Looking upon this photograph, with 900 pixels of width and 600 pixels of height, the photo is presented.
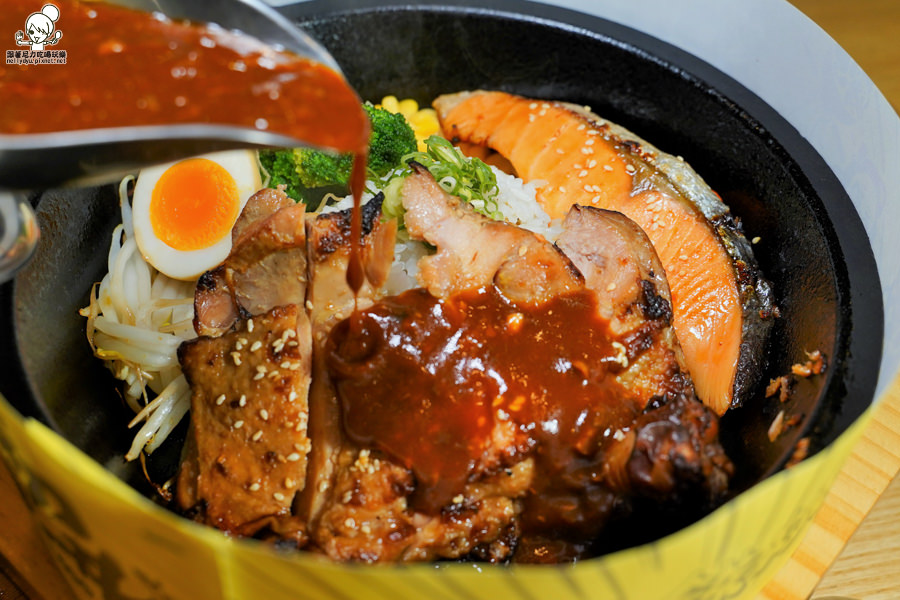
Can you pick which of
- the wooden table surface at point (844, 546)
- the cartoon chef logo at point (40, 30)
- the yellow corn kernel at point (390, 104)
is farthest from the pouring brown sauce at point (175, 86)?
the yellow corn kernel at point (390, 104)

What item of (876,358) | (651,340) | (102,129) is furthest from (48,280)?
(876,358)

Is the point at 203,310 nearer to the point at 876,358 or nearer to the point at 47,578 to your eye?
the point at 47,578

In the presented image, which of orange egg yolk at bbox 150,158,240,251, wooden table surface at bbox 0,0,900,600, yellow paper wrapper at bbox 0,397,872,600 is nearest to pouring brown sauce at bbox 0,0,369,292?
yellow paper wrapper at bbox 0,397,872,600

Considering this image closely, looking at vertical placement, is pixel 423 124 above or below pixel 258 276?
above

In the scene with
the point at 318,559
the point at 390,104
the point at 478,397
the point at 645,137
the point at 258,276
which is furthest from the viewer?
the point at 390,104

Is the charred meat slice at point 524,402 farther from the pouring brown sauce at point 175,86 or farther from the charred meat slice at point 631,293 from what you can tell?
the pouring brown sauce at point 175,86

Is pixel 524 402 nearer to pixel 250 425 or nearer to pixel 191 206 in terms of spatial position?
pixel 250 425

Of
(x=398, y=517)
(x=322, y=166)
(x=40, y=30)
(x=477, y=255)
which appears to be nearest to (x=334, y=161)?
(x=322, y=166)
